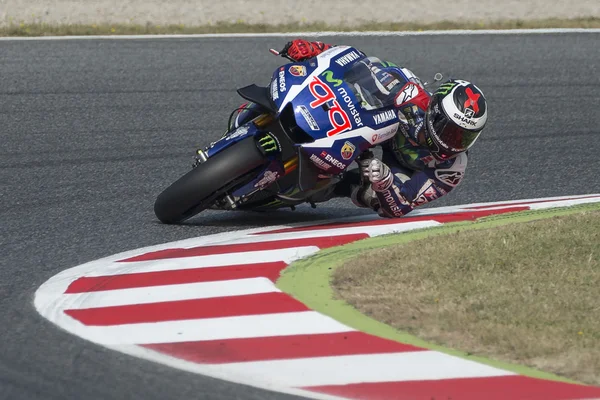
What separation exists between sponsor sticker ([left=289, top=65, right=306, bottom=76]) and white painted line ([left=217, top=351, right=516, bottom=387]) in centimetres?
291

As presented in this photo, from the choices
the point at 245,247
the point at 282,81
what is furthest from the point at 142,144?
the point at 245,247

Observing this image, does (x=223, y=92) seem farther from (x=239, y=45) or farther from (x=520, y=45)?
(x=520, y=45)

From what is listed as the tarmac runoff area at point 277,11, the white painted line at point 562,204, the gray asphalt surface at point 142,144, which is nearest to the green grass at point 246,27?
the tarmac runoff area at point 277,11

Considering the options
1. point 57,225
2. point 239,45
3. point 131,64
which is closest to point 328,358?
point 57,225

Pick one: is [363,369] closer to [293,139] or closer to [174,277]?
[174,277]

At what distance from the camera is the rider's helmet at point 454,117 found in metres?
7.04

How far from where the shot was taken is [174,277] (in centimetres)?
580

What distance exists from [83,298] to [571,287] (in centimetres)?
238

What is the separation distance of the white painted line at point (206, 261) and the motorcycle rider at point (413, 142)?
1.03 m

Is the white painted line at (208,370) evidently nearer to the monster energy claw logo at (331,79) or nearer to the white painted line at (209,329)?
the white painted line at (209,329)

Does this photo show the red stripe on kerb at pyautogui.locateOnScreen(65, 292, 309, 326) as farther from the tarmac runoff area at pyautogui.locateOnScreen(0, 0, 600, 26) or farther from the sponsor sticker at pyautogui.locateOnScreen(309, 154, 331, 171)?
the tarmac runoff area at pyautogui.locateOnScreen(0, 0, 600, 26)

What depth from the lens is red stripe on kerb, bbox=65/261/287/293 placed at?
5617 mm

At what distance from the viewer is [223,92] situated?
37.0 ft

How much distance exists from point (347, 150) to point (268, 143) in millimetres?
495
